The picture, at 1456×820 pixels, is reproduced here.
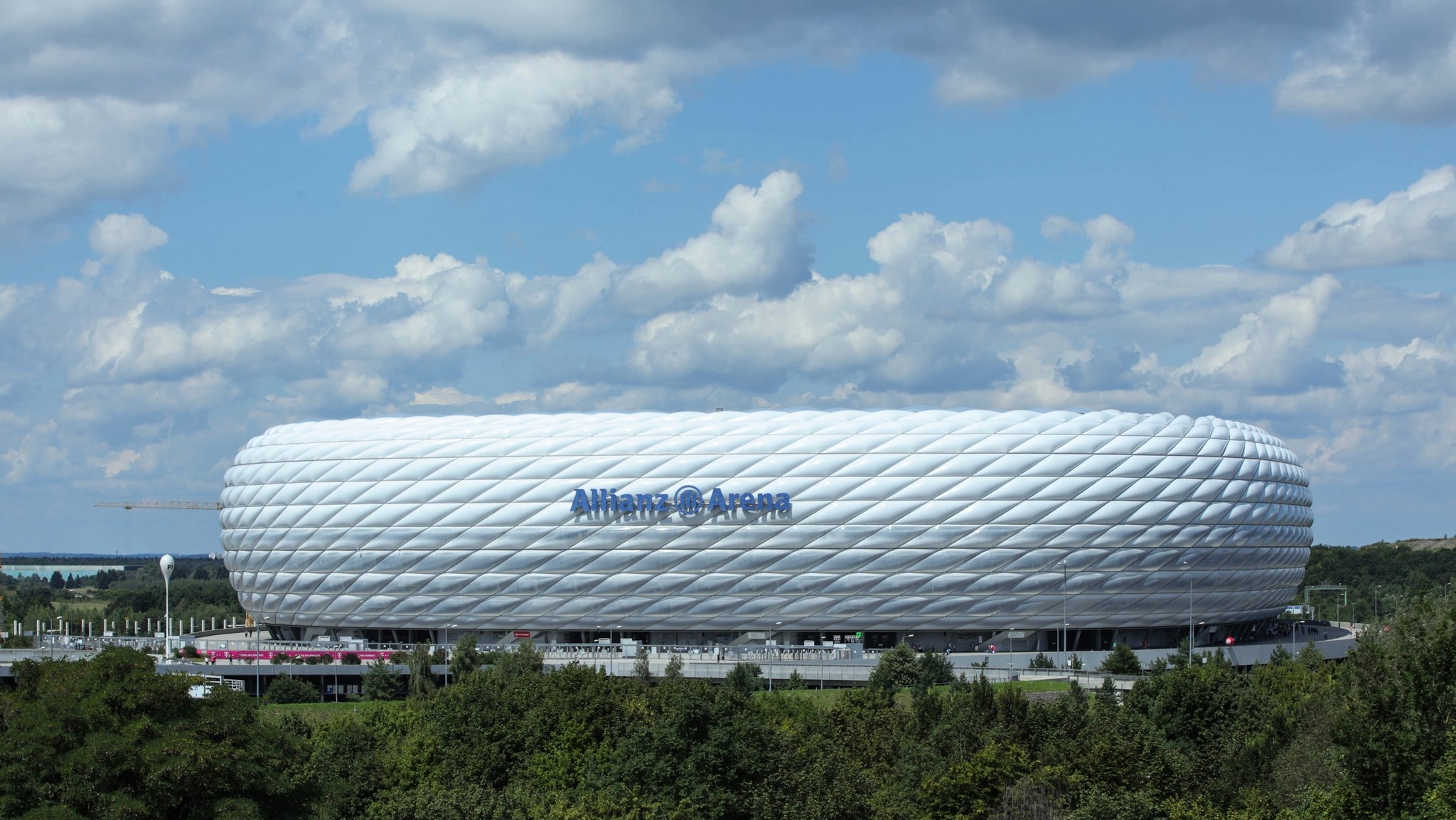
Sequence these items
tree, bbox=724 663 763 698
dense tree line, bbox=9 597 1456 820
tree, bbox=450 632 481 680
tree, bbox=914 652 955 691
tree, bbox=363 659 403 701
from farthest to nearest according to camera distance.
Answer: tree, bbox=363 659 403 701 → tree, bbox=450 632 481 680 → tree, bbox=914 652 955 691 → tree, bbox=724 663 763 698 → dense tree line, bbox=9 597 1456 820

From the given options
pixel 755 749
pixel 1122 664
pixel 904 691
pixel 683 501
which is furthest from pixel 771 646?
pixel 755 749

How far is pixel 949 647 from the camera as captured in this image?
8706 cm

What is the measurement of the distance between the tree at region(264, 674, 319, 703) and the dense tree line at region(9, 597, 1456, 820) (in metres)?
16.2

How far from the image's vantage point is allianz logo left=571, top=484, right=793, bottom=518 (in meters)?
84.4

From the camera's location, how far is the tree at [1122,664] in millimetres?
68375

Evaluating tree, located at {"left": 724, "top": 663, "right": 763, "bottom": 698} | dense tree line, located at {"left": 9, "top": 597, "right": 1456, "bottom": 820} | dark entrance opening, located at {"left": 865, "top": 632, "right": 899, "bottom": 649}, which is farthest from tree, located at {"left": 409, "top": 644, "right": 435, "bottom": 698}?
dark entrance opening, located at {"left": 865, "top": 632, "right": 899, "bottom": 649}

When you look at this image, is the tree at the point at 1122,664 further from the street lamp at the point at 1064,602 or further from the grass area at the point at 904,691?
the street lamp at the point at 1064,602

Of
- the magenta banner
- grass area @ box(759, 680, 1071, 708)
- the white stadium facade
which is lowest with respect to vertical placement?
grass area @ box(759, 680, 1071, 708)

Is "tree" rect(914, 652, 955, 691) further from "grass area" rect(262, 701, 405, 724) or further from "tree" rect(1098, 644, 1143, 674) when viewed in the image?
"grass area" rect(262, 701, 405, 724)

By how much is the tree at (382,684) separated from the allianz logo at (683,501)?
66.3 feet

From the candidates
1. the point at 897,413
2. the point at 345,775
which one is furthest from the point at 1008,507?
the point at 345,775

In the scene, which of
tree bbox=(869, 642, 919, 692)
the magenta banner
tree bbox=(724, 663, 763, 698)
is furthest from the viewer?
the magenta banner

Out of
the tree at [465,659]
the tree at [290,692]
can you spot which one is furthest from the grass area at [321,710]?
the tree at [465,659]

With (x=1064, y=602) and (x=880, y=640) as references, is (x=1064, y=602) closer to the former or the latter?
(x=1064, y=602)
